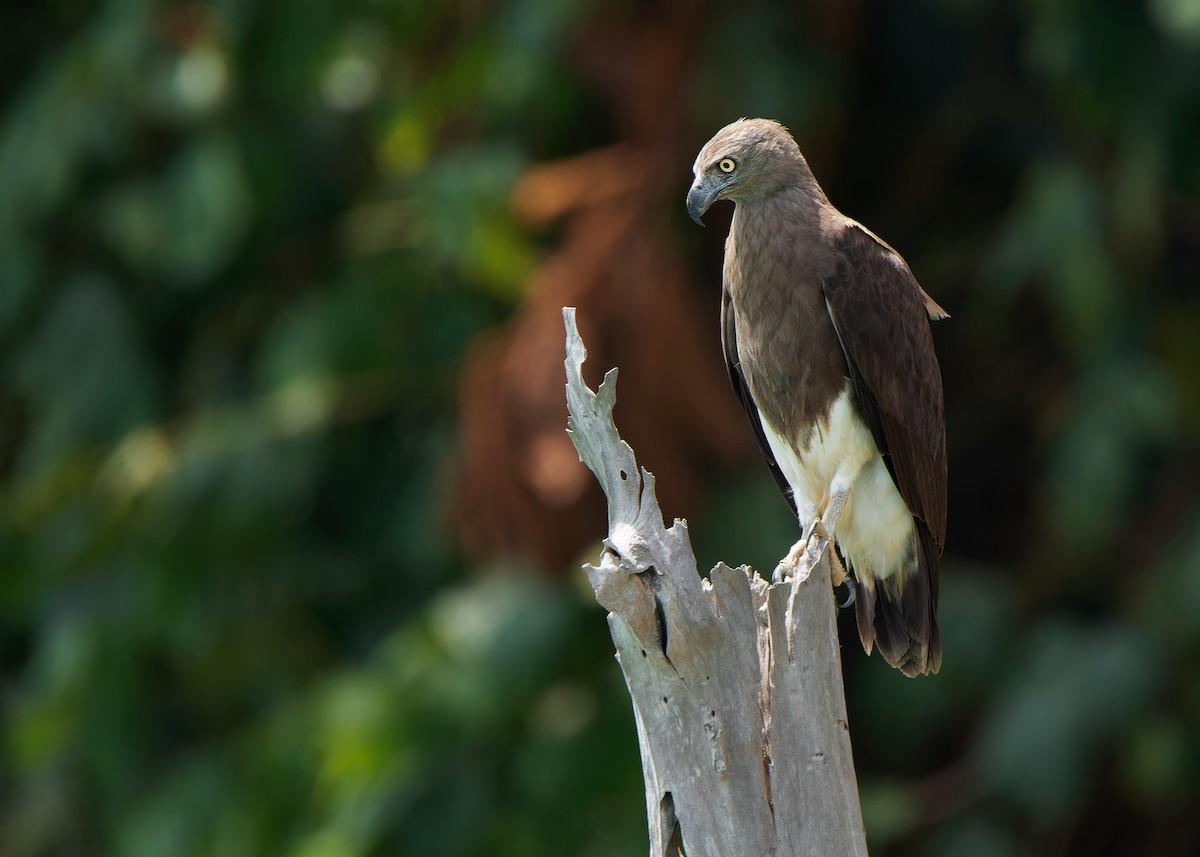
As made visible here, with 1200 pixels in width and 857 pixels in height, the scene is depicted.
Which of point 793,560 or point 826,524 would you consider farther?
point 826,524

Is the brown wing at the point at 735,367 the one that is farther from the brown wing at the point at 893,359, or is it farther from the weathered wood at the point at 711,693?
the weathered wood at the point at 711,693

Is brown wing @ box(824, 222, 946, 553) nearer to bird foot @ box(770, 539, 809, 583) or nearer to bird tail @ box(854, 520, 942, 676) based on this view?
bird tail @ box(854, 520, 942, 676)

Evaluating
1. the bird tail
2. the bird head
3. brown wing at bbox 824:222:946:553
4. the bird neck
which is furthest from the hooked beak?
the bird tail

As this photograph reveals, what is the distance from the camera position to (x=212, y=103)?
8.17m

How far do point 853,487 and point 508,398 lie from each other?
244 cm

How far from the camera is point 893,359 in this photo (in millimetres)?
4418

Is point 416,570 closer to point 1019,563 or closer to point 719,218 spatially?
point 719,218

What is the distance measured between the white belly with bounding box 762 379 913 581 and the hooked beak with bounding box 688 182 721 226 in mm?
648

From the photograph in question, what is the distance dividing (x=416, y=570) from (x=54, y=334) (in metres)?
2.39

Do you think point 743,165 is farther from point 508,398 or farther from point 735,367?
point 508,398

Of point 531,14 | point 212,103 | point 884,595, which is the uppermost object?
point 212,103

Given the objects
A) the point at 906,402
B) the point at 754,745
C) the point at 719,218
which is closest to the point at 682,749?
the point at 754,745

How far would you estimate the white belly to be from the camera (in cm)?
448

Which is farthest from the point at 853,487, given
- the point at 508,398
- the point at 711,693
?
the point at 508,398
